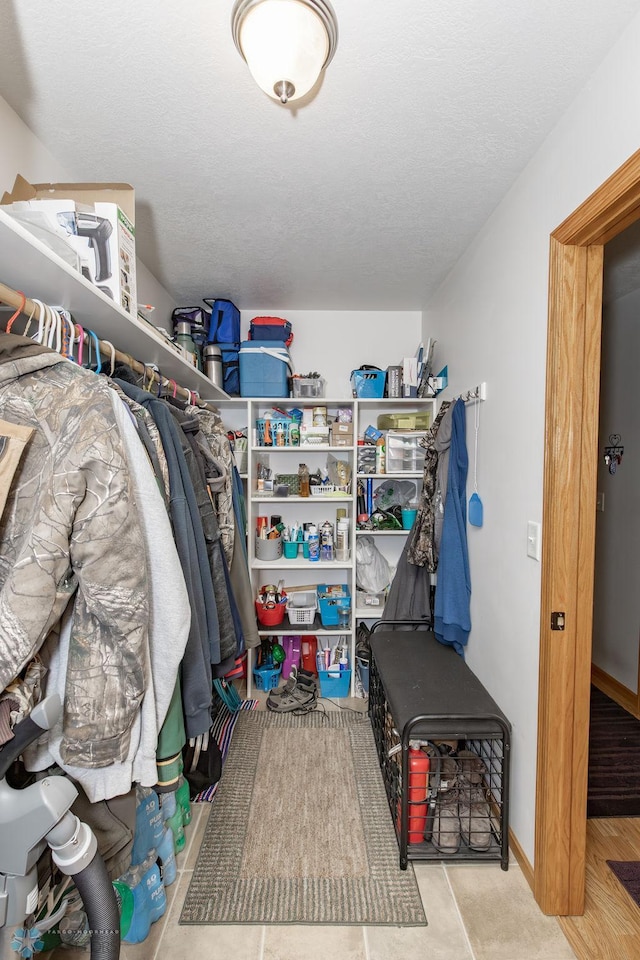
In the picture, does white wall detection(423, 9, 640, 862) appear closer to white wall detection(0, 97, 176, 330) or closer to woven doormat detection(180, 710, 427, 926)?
woven doormat detection(180, 710, 427, 926)

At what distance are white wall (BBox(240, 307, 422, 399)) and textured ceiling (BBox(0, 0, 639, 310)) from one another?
863 millimetres

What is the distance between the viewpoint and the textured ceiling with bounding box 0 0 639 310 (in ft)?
3.27

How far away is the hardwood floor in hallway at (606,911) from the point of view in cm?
128

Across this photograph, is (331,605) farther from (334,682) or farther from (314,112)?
(314,112)

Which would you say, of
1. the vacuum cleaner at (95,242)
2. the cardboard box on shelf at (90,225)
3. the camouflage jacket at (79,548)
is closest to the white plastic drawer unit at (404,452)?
the cardboard box on shelf at (90,225)

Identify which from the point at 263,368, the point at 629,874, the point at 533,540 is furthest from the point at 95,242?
the point at 629,874

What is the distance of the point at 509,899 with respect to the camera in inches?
56.0

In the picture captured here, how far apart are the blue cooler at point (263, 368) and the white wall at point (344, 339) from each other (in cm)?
31

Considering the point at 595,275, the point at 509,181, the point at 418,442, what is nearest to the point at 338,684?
the point at 418,442

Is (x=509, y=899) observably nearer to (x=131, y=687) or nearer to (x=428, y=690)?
(x=428, y=690)

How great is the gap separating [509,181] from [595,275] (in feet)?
1.86

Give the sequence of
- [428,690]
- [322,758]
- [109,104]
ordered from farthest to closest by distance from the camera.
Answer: [322,758]
[428,690]
[109,104]

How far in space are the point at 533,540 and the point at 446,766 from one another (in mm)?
1012

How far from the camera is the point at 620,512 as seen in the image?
2812 mm
